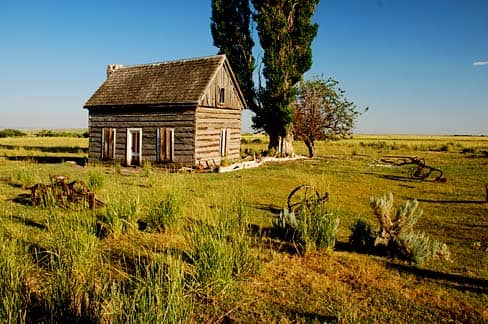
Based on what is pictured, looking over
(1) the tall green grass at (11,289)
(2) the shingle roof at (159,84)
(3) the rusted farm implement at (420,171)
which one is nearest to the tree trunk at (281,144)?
(2) the shingle roof at (159,84)

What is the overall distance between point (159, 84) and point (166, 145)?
3.51m

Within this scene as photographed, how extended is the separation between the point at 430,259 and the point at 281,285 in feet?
9.16

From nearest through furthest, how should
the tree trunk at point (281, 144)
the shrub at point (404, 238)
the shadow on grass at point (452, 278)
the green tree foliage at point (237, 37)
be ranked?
the shadow on grass at point (452, 278) < the shrub at point (404, 238) < the green tree foliage at point (237, 37) < the tree trunk at point (281, 144)

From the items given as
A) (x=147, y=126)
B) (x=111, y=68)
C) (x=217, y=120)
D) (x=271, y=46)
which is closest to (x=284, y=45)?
(x=271, y=46)

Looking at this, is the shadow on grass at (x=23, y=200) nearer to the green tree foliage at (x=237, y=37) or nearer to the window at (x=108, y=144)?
the window at (x=108, y=144)

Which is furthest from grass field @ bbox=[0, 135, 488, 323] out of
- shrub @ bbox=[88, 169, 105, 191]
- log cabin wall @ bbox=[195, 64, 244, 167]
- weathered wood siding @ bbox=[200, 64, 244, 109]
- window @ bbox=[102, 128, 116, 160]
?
window @ bbox=[102, 128, 116, 160]

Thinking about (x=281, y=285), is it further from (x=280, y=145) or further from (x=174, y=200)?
(x=280, y=145)

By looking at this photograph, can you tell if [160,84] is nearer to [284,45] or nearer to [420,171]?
[284,45]

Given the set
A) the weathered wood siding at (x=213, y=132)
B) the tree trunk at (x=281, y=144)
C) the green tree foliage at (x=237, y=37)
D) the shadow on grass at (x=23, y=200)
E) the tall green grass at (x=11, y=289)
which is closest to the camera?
the tall green grass at (x=11, y=289)

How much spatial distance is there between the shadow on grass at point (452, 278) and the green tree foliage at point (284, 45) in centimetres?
1770

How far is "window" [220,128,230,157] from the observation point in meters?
19.8

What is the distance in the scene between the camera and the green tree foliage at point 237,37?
78.1 feet

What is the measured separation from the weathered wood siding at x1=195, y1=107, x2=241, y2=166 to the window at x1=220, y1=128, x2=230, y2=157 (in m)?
0.18

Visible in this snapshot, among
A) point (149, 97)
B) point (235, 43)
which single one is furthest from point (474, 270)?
point (235, 43)
